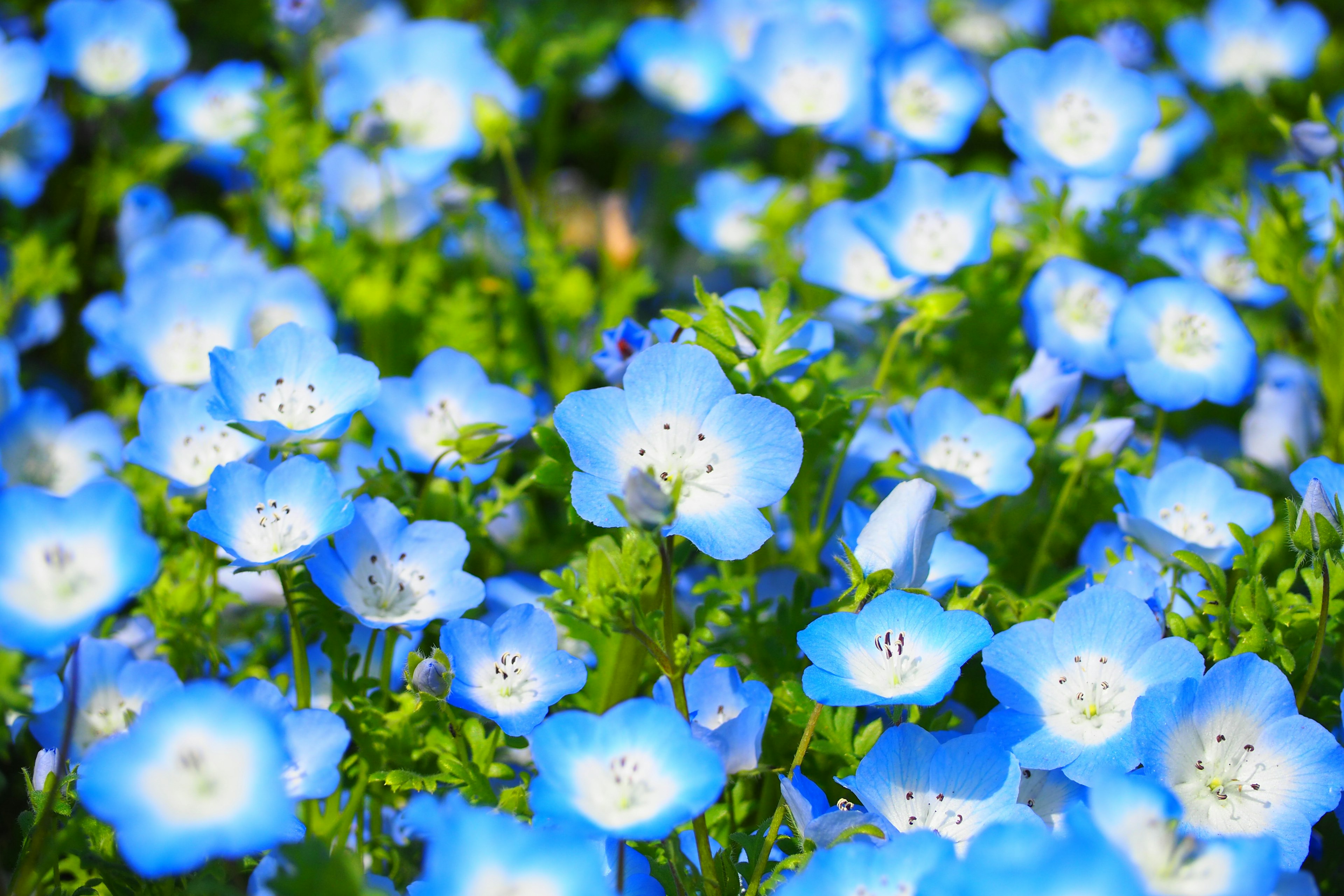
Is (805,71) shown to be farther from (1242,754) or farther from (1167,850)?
(1167,850)

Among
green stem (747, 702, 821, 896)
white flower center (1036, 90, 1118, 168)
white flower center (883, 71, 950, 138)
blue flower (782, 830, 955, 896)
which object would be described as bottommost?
green stem (747, 702, 821, 896)

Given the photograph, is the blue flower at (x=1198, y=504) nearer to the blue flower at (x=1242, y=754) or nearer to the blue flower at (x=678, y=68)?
the blue flower at (x=1242, y=754)

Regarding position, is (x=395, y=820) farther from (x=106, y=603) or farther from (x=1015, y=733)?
(x=1015, y=733)

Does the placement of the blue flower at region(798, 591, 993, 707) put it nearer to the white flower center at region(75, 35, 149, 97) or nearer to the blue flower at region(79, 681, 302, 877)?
the blue flower at region(79, 681, 302, 877)

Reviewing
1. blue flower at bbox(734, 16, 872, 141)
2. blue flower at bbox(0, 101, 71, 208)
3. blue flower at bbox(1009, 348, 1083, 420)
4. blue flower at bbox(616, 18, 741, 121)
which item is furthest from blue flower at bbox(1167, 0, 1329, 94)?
blue flower at bbox(0, 101, 71, 208)

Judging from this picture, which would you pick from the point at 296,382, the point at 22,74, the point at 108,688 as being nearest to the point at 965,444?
the point at 296,382
